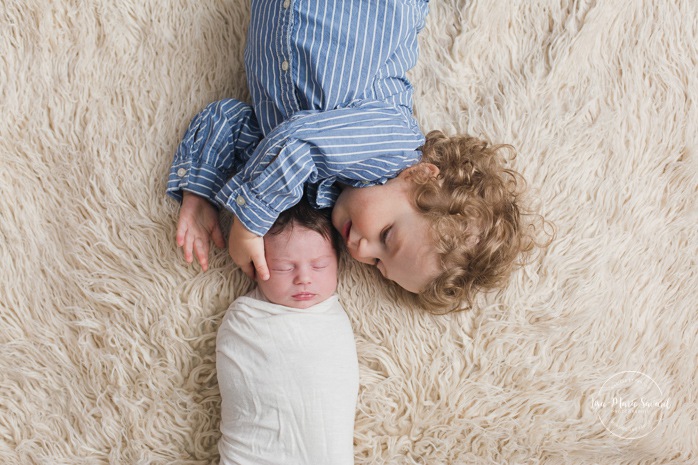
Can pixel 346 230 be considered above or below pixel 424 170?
below

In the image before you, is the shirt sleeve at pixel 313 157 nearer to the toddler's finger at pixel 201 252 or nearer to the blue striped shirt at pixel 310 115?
the blue striped shirt at pixel 310 115

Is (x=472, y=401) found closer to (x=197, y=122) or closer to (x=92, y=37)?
(x=197, y=122)

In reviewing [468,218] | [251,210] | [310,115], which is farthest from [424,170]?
[251,210]

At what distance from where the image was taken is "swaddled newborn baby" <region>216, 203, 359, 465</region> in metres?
1.18

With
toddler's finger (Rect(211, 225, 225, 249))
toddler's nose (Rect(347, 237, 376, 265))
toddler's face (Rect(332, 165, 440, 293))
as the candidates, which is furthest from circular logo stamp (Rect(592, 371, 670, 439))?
toddler's finger (Rect(211, 225, 225, 249))

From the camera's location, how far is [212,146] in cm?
126

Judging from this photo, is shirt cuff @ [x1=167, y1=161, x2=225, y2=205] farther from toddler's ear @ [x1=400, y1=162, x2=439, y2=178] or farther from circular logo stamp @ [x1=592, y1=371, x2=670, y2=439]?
circular logo stamp @ [x1=592, y1=371, x2=670, y2=439]

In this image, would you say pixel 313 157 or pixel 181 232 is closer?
pixel 313 157

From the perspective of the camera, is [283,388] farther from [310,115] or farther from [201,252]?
[310,115]

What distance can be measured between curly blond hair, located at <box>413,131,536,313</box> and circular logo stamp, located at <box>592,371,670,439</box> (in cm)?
34

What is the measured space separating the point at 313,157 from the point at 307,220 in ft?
0.55

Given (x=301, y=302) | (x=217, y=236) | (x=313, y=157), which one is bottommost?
(x=301, y=302)

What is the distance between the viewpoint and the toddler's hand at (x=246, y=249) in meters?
1.17

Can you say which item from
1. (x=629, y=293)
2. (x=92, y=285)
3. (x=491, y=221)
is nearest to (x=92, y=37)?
(x=92, y=285)
